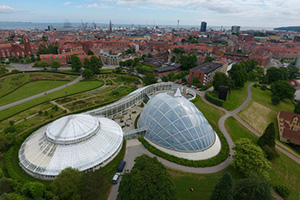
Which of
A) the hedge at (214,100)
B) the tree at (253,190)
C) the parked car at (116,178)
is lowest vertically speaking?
the parked car at (116,178)

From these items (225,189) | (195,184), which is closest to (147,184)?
(225,189)

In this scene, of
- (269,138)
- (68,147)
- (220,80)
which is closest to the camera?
(68,147)

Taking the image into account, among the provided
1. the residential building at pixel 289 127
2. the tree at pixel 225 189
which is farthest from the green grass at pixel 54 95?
the residential building at pixel 289 127

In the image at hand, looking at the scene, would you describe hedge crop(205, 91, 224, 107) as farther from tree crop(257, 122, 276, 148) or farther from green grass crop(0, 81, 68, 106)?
green grass crop(0, 81, 68, 106)

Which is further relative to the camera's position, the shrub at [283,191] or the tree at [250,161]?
the tree at [250,161]

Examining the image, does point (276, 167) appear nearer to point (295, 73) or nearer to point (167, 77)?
point (167, 77)

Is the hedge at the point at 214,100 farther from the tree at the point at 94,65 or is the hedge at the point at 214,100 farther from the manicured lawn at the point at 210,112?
the tree at the point at 94,65

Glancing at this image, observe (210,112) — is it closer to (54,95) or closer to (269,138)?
(269,138)
